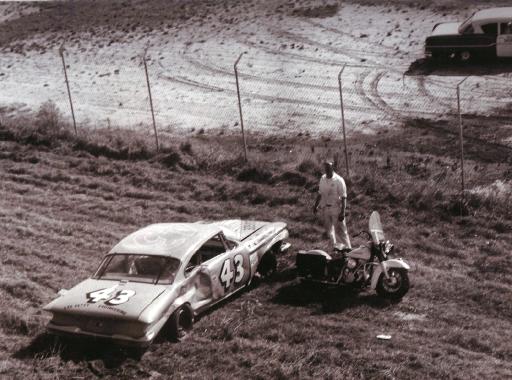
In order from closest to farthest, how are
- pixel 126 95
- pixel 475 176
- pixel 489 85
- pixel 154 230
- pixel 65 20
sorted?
1. pixel 154 230
2. pixel 475 176
3. pixel 489 85
4. pixel 126 95
5. pixel 65 20

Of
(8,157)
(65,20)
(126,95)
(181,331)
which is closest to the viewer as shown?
(181,331)

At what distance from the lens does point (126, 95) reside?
77.0 feet

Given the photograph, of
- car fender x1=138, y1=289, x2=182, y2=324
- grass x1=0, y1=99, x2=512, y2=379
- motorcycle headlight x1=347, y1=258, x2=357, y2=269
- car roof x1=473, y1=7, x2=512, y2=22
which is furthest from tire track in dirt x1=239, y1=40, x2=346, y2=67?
car fender x1=138, y1=289, x2=182, y2=324

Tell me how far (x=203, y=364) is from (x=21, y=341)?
2260mm

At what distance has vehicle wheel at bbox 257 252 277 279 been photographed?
11056 millimetres

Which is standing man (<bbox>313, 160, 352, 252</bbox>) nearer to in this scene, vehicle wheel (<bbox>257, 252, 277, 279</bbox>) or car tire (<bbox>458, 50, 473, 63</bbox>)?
vehicle wheel (<bbox>257, 252, 277, 279</bbox>)

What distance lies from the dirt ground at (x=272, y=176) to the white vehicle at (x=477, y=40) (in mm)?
529

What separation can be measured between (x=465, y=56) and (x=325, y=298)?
47.2 feet

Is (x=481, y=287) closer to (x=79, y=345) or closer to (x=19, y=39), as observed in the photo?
(x=79, y=345)

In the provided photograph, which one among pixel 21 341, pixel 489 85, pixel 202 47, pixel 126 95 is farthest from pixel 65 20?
pixel 21 341

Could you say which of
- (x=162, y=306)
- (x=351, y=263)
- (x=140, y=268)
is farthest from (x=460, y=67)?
(x=162, y=306)

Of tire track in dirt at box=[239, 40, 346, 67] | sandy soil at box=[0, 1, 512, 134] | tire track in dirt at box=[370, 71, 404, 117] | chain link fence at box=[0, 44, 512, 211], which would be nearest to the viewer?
chain link fence at box=[0, 44, 512, 211]

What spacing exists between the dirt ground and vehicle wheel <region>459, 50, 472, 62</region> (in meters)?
0.40

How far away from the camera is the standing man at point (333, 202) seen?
37.3 feet
